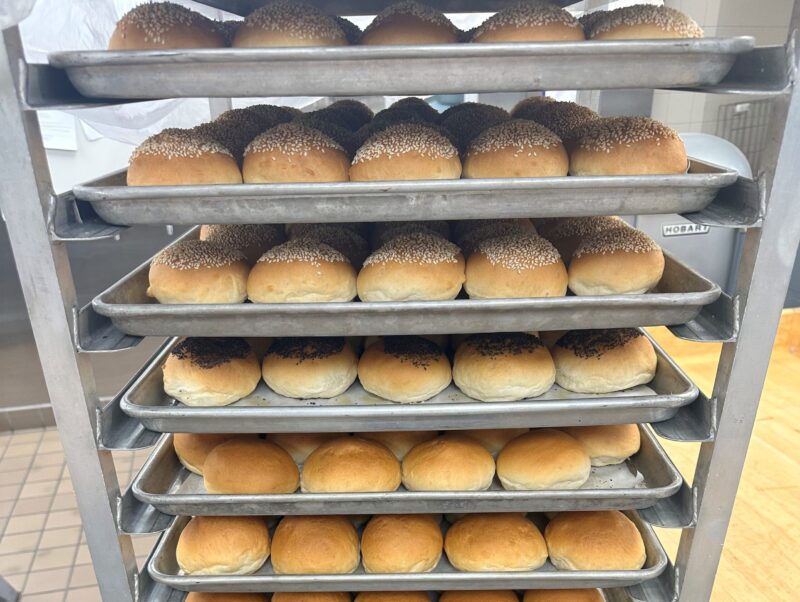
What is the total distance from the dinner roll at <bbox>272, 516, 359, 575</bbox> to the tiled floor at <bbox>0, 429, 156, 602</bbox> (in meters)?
1.46

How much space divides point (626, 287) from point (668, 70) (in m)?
0.45

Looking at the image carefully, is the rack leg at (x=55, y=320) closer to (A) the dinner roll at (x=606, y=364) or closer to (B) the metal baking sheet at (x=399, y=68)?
(B) the metal baking sheet at (x=399, y=68)

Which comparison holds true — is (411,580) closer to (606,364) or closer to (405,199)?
(606,364)

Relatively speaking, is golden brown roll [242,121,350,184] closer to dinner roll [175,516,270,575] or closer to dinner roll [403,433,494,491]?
dinner roll [403,433,494,491]

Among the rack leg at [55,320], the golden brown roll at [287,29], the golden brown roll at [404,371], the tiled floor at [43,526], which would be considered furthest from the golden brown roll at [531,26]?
the tiled floor at [43,526]

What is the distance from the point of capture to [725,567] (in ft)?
6.26

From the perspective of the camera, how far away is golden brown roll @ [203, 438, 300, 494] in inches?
47.8

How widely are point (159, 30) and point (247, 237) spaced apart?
52 cm

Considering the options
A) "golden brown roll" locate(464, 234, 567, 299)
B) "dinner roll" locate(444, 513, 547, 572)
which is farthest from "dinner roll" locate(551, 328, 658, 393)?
"dinner roll" locate(444, 513, 547, 572)

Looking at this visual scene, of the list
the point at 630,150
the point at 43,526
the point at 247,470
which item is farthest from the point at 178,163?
the point at 43,526

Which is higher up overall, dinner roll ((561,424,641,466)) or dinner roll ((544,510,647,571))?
dinner roll ((561,424,641,466))

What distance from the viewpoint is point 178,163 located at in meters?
1.08

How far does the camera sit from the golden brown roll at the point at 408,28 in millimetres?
1083

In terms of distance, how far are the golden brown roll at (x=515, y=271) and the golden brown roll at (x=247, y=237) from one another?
21.8 inches
